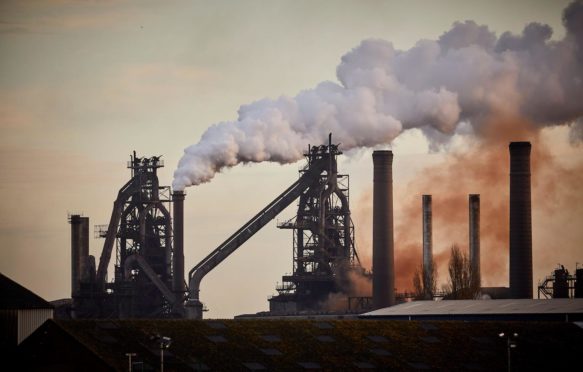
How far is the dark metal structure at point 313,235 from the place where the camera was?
150m

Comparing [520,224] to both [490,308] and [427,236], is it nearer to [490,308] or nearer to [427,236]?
[427,236]

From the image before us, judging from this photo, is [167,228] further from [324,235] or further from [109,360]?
[109,360]

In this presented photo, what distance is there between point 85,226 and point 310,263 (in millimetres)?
23087

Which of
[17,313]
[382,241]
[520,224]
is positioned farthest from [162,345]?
[520,224]

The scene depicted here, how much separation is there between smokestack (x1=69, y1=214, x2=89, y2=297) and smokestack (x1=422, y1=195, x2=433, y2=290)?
111 feet

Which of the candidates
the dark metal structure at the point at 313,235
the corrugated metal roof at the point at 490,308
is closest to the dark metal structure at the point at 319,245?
the dark metal structure at the point at 313,235

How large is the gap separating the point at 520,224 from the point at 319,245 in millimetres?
27581

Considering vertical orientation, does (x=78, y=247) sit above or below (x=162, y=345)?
above

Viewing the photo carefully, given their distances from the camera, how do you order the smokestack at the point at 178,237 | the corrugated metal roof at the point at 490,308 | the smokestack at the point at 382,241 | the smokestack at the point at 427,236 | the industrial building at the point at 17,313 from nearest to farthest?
the industrial building at the point at 17,313 → the corrugated metal roof at the point at 490,308 → the smokestack at the point at 382,241 → the smokestack at the point at 178,237 → the smokestack at the point at 427,236

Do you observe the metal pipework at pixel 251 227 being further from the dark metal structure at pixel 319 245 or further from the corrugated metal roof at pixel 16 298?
the corrugated metal roof at pixel 16 298

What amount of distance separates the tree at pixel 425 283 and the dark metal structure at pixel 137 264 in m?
23.0

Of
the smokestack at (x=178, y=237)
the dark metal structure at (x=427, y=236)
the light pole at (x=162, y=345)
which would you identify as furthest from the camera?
the dark metal structure at (x=427, y=236)

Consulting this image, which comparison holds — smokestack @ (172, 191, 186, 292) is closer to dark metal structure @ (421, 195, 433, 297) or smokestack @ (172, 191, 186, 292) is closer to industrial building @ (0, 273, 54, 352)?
dark metal structure @ (421, 195, 433, 297)

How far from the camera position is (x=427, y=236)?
150 meters
